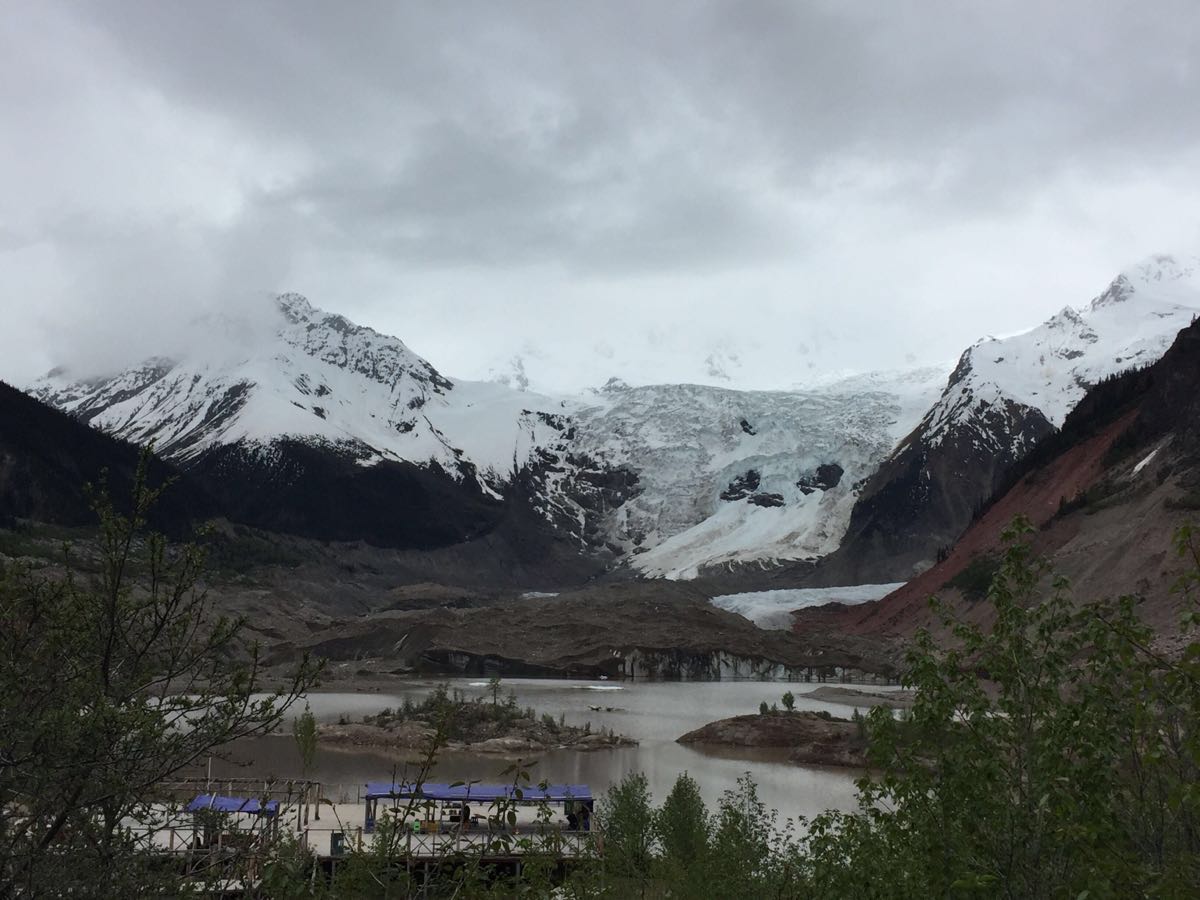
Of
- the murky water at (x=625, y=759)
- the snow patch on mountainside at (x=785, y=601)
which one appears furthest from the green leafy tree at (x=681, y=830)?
the snow patch on mountainside at (x=785, y=601)

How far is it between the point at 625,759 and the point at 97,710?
48.3 m

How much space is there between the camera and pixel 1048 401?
18750 centimetres

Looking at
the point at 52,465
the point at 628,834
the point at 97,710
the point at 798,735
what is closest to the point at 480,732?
the point at 798,735

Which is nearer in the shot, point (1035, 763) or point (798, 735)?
point (1035, 763)

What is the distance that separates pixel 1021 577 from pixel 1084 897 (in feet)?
10.6

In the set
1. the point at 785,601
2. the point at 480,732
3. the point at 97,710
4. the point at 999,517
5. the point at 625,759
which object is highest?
the point at 999,517

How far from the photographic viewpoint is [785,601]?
15338 centimetres

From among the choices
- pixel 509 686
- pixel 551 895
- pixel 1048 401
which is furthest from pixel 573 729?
pixel 1048 401

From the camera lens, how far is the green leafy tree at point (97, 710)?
6473mm

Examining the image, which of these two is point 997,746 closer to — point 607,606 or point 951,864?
point 951,864

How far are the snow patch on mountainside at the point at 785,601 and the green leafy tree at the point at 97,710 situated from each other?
134461mm

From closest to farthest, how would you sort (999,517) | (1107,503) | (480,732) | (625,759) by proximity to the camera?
(625,759)
(480,732)
(1107,503)
(999,517)

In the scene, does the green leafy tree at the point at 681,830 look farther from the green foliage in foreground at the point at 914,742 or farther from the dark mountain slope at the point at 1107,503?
the dark mountain slope at the point at 1107,503

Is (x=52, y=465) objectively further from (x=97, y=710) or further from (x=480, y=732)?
(x=97, y=710)
